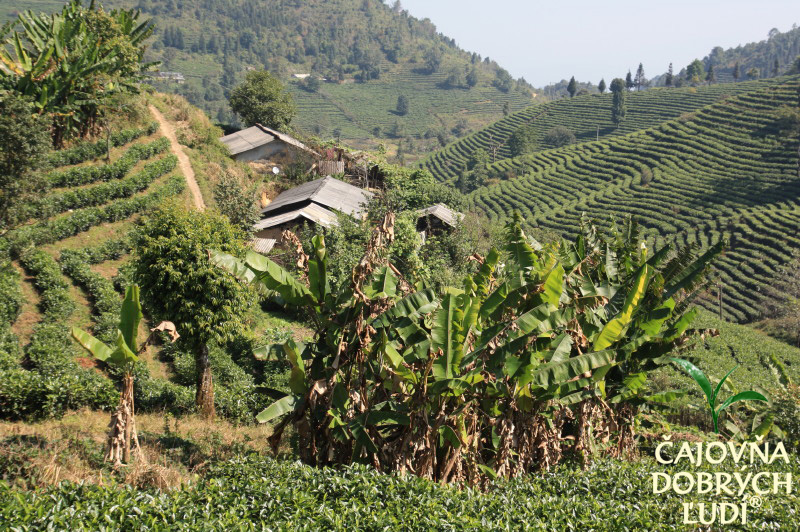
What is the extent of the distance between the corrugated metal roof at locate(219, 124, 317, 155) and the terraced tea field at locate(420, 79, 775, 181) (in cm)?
5245

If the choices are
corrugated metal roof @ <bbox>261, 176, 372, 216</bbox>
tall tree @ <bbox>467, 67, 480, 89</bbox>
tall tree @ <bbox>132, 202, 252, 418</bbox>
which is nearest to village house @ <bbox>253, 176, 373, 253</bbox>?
corrugated metal roof @ <bbox>261, 176, 372, 216</bbox>

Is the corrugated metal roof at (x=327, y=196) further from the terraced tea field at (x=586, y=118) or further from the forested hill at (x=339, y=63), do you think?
the forested hill at (x=339, y=63)

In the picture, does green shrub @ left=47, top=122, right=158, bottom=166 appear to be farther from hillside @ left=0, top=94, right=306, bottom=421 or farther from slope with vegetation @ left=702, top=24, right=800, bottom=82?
slope with vegetation @ left=702, top=24, right=800, bottom=82

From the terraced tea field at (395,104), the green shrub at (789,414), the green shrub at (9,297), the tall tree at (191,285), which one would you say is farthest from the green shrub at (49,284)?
the terraced tea field at (395,104)

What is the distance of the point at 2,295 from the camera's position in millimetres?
12625

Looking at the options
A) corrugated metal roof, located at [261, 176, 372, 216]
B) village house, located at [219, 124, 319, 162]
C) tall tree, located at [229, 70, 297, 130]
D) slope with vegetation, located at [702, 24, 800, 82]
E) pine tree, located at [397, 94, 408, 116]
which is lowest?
corrugated metal roof, located at [261, 176, 372, 216]

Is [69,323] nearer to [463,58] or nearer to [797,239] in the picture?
[797,239]

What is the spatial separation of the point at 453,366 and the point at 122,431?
371 centimetres

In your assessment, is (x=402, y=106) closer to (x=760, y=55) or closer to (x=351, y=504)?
(x=760, y=55)

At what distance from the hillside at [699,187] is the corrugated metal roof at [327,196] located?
95.8 feet

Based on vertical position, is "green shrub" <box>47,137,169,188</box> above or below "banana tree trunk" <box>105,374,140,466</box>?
above

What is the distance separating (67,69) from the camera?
20.0 metres

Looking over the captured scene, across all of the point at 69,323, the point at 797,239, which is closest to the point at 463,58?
the point at 797,239

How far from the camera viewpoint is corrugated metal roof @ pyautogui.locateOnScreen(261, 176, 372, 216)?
2733 cm
